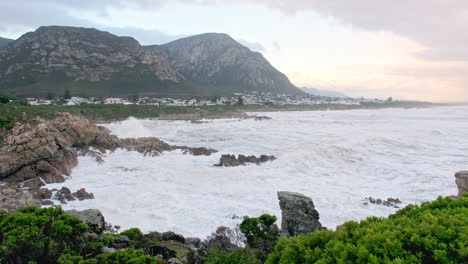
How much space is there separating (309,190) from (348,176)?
434cm

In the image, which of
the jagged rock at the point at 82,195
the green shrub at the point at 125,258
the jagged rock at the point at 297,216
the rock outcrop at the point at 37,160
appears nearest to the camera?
the green shrub at the point at 125,258

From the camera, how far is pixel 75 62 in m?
115

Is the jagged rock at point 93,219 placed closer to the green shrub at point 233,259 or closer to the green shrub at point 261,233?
the green shrub at point 233,259

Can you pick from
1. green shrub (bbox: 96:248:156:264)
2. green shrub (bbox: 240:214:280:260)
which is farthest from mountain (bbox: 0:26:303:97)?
green shrub (bbox: 96:248:156:264)

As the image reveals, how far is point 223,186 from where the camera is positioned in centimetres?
1844

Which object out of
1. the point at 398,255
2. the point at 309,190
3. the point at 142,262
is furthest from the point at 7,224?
the point at 309,190

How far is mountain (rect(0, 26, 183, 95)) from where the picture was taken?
4026 inches

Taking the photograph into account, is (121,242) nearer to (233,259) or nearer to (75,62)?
(233,259)

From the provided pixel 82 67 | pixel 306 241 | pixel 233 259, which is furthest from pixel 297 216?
pixel 82 67

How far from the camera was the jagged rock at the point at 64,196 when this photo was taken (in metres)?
15.5

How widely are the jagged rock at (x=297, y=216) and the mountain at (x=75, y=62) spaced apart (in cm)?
9703

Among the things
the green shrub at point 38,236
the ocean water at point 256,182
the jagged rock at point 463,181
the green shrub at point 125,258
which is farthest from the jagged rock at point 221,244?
the jagged rock at point 463,181

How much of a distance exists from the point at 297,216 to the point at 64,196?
11.9 meters

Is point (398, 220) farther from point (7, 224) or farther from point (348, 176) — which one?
point (348, 176)
